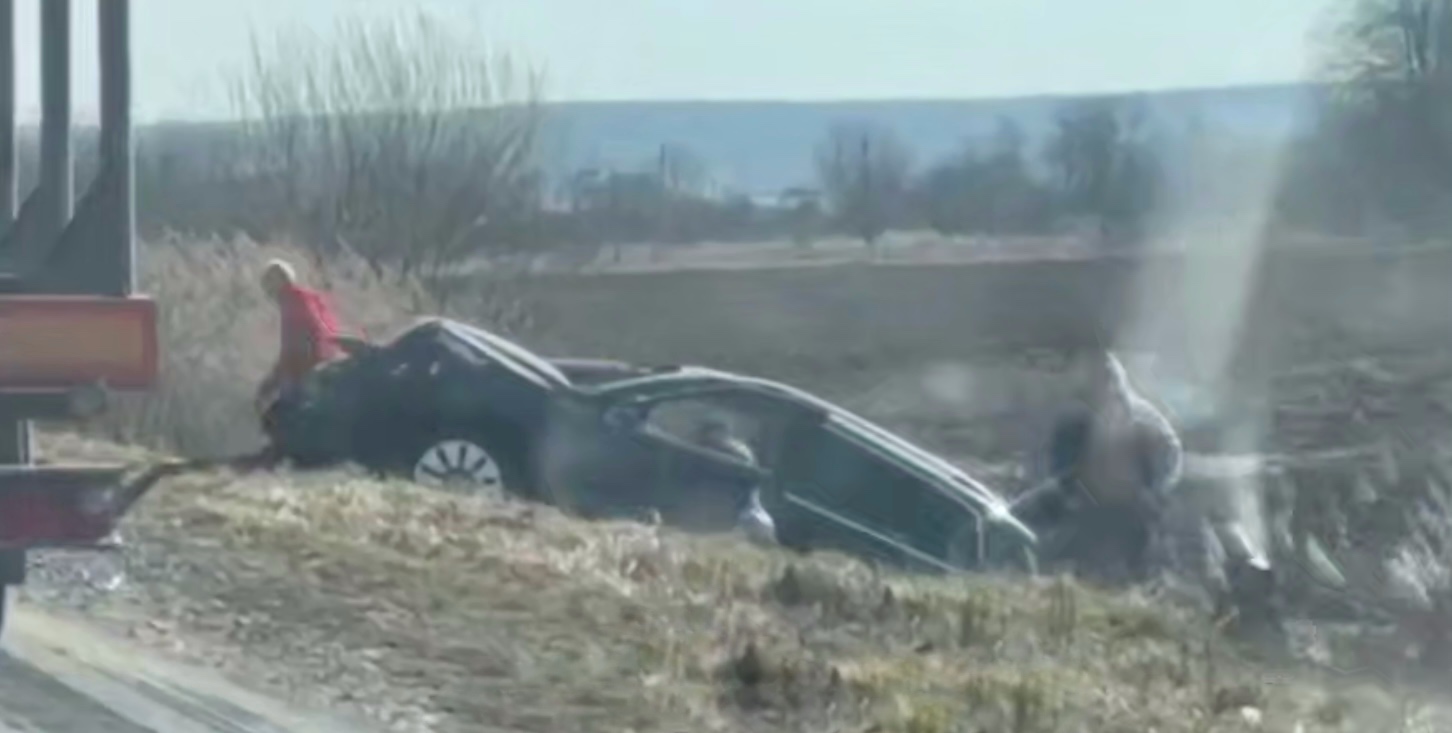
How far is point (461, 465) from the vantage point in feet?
65.9

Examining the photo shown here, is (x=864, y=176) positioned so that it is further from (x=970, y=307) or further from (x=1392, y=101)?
(x=1392, y=101)

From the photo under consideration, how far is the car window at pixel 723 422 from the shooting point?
66.5 feet

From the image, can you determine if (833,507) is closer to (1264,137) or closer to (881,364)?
(881,364)

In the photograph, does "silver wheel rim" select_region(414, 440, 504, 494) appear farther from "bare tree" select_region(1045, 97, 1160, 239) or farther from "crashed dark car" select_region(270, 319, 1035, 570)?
"bare tree" select_region(1045, 97, 1160, 239)

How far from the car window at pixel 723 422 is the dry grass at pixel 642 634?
4560 mm

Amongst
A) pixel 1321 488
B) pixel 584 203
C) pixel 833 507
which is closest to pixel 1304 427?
pixel 1321 488

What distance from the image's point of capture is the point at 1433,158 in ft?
155

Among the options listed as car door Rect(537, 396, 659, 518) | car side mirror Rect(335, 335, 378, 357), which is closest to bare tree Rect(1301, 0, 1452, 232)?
car side mirror Rect(335, 335, 378, 357)

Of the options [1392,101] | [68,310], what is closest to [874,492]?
[68,310]

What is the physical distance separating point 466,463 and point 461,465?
42mm

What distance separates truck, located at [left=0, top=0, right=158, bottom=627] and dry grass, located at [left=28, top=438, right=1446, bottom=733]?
3.00 feet

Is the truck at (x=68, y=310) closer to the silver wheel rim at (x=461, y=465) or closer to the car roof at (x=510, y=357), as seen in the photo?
the silver wheel rim at (x=461, y=465)

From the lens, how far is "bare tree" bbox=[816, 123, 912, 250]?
46.9m

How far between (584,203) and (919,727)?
119ft
